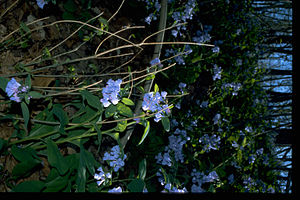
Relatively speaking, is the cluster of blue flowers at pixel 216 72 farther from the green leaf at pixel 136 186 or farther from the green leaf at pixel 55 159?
the green leaf at pixel 55 159

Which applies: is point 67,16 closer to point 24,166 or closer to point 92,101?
point 92,101

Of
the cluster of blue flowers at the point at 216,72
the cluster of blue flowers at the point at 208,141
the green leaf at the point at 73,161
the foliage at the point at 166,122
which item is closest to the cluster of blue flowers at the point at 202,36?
the foliage at the point at 166,122

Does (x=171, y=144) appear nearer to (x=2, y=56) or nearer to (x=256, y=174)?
(x=2, y=56)

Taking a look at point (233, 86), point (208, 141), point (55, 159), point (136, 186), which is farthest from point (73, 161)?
point (233, 86)

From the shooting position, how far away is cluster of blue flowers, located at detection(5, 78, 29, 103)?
1.02 metres

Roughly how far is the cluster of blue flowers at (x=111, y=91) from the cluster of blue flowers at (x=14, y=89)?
0.34 m

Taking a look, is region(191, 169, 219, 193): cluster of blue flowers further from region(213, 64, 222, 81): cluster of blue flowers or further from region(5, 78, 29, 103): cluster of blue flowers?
region(5, 78, 29, 103): cluster of blue flowers

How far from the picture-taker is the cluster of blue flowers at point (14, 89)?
3.35 ft

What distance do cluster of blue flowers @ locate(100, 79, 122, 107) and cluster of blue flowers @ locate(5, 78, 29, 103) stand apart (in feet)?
1.10

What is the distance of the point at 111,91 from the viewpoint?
108cm

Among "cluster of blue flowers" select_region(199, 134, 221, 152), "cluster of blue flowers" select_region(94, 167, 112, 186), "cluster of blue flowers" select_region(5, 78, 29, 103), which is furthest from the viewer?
"cluster of blue flowers" select_region(199, 134, 221, 152)

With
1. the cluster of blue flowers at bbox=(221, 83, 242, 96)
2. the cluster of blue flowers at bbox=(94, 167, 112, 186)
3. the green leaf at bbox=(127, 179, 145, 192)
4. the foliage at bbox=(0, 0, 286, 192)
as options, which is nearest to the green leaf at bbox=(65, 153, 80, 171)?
the foliage at bbox=(0, 0, 286, 192)

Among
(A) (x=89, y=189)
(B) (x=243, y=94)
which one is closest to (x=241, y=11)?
(B) (x=243, y=94)

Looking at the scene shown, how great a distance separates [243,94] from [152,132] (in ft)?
4.95
